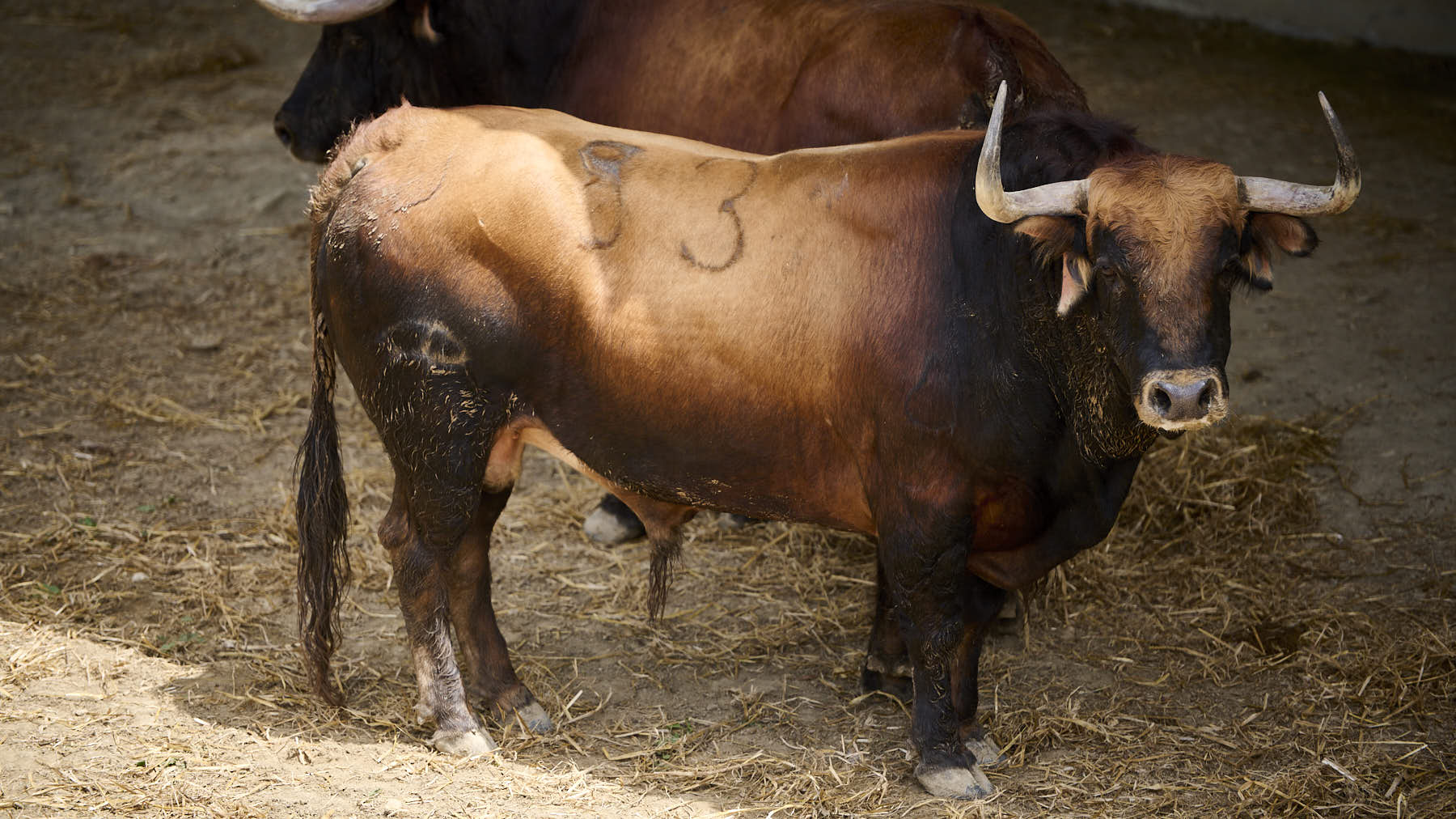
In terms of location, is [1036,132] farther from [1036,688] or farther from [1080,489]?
[1036,688]

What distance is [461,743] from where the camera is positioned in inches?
169

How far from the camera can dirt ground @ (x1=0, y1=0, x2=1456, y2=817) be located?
4125mm

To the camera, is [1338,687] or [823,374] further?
[1338,687]

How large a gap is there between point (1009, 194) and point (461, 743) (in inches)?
92.6

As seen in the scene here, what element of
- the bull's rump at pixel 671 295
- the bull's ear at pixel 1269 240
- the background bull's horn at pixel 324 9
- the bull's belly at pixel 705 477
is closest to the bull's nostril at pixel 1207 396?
the bull's ear at pixel 1269 240

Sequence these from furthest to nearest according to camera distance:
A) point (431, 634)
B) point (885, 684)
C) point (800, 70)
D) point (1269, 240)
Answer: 1. point (800, 70)
2. point (885, 684)
3. point (431, 634)
4. point (1269, 240)

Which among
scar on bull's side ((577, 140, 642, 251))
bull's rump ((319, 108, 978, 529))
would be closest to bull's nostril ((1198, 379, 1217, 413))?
bull's rump ((319, 108, 978, 529))

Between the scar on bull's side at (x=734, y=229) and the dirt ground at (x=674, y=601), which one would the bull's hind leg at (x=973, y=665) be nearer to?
the dirt ground at (x=674, y=601)

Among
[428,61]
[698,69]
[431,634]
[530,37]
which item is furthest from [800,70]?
[431,634]

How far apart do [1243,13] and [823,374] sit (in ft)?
28.6

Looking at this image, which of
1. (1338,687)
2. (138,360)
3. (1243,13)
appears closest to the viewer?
(1338,687)

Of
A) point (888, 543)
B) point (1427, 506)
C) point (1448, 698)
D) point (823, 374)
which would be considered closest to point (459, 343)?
point (823, 374)

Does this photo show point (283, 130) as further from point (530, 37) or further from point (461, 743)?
point (461, 743)

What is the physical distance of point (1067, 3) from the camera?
1165 cm
